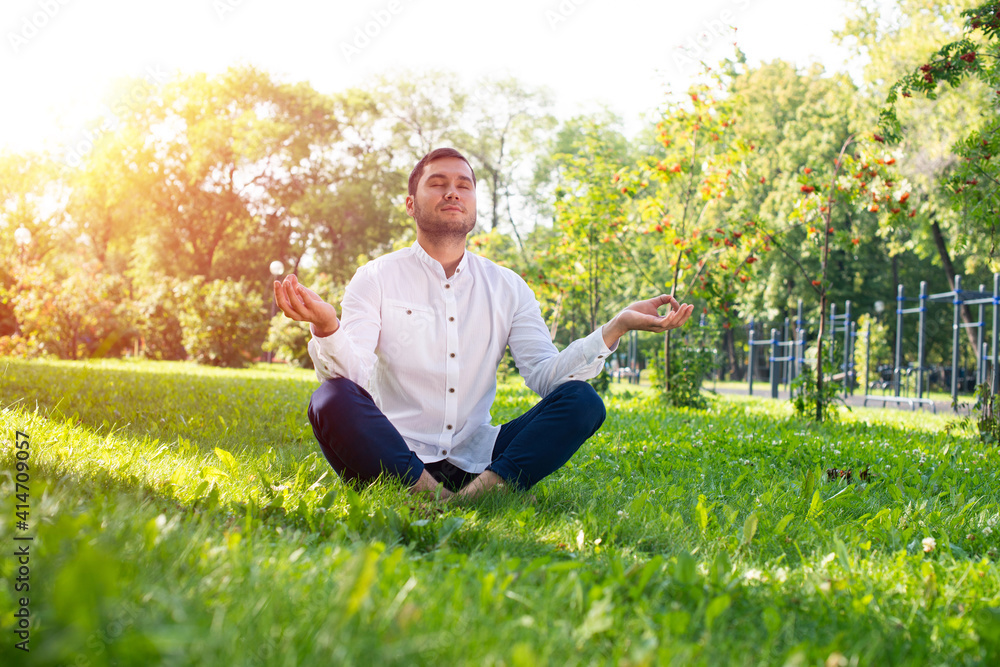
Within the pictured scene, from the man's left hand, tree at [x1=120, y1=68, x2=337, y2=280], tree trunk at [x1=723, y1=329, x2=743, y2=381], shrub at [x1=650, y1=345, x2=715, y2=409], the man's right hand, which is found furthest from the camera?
tree trunk at [x1=723, y1=329, x2=743, y2=381]

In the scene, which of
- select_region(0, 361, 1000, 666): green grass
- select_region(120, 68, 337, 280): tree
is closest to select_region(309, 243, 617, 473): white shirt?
select_region(0, 361, 1000, 666): green grass

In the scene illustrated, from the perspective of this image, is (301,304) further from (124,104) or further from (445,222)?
(124,104)

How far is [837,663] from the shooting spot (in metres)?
1.36

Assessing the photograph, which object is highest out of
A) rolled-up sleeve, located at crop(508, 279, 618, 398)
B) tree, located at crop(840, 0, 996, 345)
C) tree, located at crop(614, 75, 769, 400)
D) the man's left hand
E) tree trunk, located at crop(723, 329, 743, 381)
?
tree, located at crop(840, 0, 996, 345)

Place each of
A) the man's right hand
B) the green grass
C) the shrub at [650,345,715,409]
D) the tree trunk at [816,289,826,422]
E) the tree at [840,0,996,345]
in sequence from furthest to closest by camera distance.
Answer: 1. the tree at [840,0,996,345]
2. the shrub at [650,345,715,409]
3. the tree trunk at [816,289,826,422]
4. the man's right hand
5. the green grass

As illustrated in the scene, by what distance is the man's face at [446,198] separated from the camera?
3.19 m

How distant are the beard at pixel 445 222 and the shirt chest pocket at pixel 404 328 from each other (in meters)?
0.37

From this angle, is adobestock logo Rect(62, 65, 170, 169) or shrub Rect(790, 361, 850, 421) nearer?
shrub Rect(790, 361, 850, 421)

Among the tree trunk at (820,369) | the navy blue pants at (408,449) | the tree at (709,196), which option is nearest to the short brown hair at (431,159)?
the navy blue pants at (408,449)

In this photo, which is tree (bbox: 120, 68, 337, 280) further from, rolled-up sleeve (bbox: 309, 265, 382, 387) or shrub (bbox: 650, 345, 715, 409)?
rolled-up sleeve (bbox: 309, 265, 382, 387)

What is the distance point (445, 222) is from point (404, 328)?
54 centimetres

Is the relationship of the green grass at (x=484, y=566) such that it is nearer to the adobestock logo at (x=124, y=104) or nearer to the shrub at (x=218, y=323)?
the shrub at (x=218, y=323)

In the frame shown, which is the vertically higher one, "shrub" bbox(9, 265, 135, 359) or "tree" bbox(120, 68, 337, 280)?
"tree" bbox(120, 68, 337, 280)

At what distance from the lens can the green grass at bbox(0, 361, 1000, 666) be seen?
1.21 m
